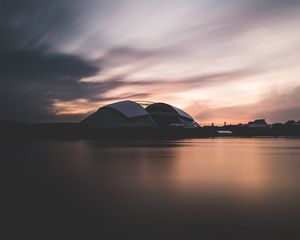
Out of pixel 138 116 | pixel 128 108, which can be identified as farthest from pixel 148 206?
pixel 128 108

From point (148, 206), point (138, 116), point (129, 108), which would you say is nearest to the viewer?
point (148, 206)

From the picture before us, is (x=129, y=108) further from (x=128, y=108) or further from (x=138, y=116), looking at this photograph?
(x=138, y=116)

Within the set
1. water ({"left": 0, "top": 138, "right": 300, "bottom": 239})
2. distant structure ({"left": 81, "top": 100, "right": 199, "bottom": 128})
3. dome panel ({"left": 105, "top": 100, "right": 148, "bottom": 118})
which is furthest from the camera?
dome panel ({"left": 105, "top": 100, "right": 148, "bottom": 118})

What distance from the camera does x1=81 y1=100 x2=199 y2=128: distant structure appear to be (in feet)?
407

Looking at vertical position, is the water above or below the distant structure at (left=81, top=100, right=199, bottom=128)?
below

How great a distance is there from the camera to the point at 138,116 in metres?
125

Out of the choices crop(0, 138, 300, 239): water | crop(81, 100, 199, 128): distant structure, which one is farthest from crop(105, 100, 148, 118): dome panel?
crop(0, 138, 300, 239): water

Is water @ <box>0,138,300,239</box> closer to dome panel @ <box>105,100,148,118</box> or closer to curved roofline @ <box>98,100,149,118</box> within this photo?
curved roofline @ <box>98,100,149,118</box>

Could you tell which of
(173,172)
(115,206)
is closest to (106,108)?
(173,172)

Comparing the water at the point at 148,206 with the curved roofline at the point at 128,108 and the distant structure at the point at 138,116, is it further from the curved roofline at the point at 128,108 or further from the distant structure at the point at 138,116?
the curved roofline at the point at 128,108

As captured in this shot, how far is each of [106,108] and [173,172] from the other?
111 metres

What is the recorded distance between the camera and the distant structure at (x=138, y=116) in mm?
124062

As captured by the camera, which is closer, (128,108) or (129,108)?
(128,108)

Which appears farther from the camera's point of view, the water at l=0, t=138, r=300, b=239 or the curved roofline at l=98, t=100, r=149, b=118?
the curved roofline at l=98, t=100, r=149, b=118
